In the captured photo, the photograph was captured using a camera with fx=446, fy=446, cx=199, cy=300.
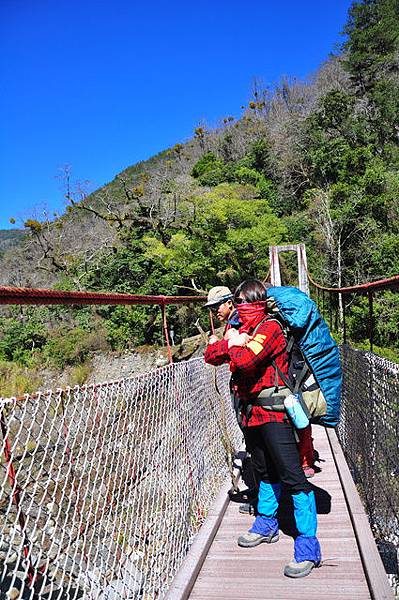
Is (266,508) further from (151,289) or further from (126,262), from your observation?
(126,262)

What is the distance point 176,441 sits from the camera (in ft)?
6.65

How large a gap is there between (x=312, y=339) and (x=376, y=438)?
28.4 inches

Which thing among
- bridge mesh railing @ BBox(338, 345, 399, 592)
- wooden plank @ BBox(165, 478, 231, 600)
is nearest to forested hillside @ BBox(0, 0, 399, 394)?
bridge mesh railing @ BBox(338, 345, 399, 592)

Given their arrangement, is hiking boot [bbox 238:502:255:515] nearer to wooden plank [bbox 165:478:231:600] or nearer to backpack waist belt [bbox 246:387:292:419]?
wooden plank [bbox 165:478:231:600]

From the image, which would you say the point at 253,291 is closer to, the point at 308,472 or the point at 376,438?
the point at 376,438

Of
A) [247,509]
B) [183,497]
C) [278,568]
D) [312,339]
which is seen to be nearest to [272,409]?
[312,339]

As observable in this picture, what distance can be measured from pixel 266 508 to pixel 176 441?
19.0 inches

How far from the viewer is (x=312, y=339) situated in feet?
5.33

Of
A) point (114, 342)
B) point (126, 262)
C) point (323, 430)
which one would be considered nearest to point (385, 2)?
point (126, 262)

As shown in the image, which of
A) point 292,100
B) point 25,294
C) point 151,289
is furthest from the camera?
point 292,100

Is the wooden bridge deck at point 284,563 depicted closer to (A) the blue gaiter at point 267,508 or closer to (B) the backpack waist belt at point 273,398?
(A) the blue gaiter at point 267,508

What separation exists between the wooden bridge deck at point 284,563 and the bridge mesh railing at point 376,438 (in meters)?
0.15

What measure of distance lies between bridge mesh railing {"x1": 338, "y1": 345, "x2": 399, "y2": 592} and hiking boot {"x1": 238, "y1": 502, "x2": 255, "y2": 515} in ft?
1.97

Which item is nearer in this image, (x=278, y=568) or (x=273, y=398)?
(x=273, y=398)
